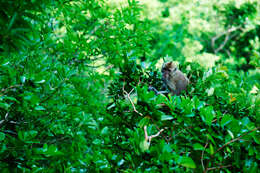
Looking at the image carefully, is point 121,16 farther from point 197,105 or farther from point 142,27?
point 197,105

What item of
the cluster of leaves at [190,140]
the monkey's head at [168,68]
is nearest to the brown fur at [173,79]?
the monkey's head at [168,68]

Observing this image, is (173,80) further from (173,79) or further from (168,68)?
(168,68)

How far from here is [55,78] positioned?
1812mm

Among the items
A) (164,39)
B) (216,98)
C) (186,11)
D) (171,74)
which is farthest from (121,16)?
(164,39)

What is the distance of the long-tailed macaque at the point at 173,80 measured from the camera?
1.90 m

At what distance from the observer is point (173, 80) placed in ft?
6.19

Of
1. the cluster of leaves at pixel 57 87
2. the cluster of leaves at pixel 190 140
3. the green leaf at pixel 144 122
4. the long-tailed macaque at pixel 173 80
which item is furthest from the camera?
the long-tailed macaque at pixel 173 80

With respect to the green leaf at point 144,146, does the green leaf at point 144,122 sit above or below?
above

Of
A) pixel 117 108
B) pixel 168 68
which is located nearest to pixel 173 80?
pixel 168 68

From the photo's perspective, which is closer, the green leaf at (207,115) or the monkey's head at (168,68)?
the green leaf at (207,115)

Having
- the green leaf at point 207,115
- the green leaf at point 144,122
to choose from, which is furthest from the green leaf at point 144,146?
the green leaf at point 207,115

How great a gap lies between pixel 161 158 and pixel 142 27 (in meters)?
1.73

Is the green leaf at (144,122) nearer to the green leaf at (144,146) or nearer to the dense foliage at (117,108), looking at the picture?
the dense foliage at (117,108)

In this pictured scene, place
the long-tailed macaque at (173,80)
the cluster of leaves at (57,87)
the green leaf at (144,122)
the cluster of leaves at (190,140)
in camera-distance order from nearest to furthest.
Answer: the cluster of leaves at (190,140)
the green leaf at (144,122)
the cluster of leaves at (57,87)
the long-tailed macaque at (173,80)
